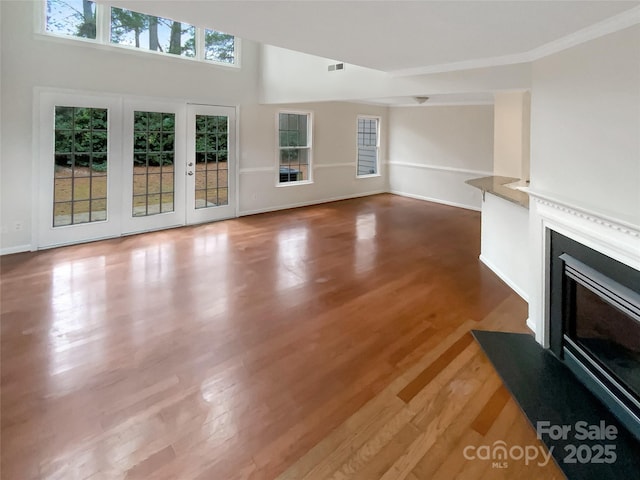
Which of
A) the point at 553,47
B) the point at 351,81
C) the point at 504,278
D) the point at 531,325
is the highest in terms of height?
the point at 351,81

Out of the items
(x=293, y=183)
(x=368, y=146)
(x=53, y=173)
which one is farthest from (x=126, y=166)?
(x=368, y=146)

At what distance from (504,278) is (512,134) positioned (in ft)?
7.34

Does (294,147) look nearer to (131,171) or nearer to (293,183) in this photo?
(293,183)

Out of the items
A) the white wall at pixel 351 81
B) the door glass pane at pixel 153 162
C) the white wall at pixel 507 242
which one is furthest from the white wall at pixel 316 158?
the white wall at pixel 507 242

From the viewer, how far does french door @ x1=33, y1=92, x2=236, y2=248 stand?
505 cm

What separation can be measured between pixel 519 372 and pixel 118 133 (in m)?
5.76

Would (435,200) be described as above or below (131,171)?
below

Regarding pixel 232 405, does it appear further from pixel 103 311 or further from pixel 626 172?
pixel 626 172

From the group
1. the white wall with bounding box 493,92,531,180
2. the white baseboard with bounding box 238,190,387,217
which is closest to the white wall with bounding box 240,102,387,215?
the white baseboard with bounding box 238,190,387,217

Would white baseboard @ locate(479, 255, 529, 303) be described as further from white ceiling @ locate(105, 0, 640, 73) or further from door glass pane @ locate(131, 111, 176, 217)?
door glass pane @ locate(131, 111, 176, 217)

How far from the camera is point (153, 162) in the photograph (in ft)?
19.5

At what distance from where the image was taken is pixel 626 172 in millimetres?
1864

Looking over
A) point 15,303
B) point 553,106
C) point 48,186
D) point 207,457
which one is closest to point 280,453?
point 207,457

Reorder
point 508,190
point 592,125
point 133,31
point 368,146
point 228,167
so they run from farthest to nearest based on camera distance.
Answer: point 368,146 < point 228,167 < point 133,31 < point 508,190 < point 592,125
